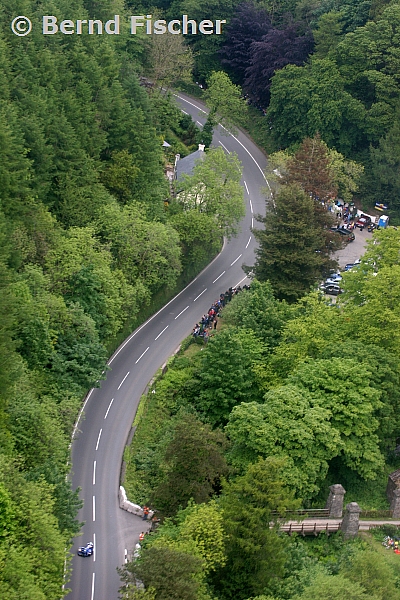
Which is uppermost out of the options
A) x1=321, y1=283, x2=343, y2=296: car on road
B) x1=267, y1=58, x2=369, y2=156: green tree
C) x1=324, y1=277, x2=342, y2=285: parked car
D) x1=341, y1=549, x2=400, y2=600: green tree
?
x1=267, y1=58, x2=369, y2=156: green tree

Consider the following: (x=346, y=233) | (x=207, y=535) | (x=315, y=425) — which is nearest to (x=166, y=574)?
(x=207, y=535)

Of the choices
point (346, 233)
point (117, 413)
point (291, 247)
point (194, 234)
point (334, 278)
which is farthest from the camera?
point (346, 233)

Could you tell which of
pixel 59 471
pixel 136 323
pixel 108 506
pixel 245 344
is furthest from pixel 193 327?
pixel 59 471

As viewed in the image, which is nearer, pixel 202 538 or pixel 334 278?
pixel 202 538

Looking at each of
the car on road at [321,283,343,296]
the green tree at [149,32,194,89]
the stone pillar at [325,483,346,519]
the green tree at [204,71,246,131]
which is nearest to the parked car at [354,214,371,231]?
the car on road at [321,283,343,296]

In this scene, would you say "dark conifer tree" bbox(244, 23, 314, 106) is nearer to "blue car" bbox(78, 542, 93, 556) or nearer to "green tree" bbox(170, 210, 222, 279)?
"green tree" bbox(170, 210, 222, 279)

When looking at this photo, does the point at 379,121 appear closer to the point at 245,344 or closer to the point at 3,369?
the point at 245,344

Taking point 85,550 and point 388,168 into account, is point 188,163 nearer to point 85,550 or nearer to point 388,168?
point 388,168
